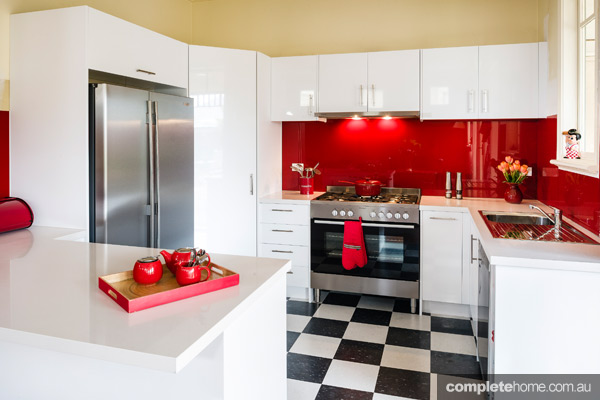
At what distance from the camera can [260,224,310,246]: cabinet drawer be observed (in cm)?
404

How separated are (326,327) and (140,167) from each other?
5.81 ft

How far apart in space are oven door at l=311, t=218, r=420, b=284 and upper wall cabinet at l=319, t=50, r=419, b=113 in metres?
1.02

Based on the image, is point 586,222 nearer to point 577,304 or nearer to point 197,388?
point 577,304

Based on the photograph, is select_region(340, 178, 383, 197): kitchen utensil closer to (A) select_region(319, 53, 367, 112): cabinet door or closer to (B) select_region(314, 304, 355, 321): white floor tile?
(A) select_region(319, 53, 367, 112): cabinet door

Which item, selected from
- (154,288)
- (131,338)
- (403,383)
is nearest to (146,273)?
(154,288)

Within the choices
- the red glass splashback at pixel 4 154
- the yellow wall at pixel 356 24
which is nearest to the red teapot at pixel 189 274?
the red glass splashback at pixel 4 154

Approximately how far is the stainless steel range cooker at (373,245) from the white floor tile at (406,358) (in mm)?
741

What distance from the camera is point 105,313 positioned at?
1.36 meters

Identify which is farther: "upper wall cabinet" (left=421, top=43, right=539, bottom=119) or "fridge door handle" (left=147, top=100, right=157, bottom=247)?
"upper wall cabinet" (left=421, top=43, right=539, bottom=119)

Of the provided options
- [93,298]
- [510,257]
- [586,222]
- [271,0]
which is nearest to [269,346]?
[93,298]

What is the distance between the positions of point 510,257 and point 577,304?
0.33 meters

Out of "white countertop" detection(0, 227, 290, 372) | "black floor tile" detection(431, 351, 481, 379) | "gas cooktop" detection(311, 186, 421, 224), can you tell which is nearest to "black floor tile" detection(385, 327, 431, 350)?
"black floor tile" detection(431, 351, 481, 379)

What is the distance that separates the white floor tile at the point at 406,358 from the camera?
2.88m

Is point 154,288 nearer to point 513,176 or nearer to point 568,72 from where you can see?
point 568,72
